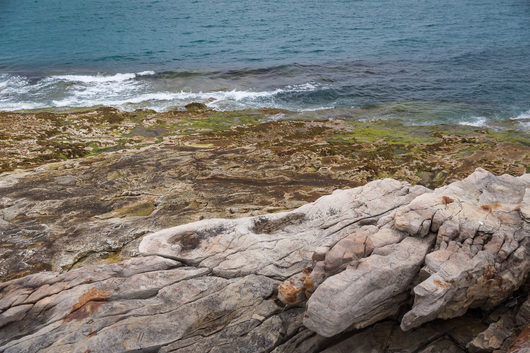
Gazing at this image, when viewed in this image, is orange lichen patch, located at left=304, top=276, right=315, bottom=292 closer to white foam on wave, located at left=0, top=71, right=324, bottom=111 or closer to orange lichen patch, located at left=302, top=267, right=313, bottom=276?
orange lichen patch, located at left=302, top=267, right=313, bottom=276

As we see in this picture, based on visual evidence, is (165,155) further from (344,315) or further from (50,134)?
(344,315)

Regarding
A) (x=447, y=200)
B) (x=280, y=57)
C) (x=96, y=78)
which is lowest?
(x=96, y=78)

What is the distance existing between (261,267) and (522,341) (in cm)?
649

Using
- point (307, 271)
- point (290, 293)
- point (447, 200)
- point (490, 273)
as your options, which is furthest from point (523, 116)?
point (290, 293)

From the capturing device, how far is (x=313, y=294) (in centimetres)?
934

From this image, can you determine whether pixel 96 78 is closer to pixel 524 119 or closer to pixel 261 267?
pixel 261 267

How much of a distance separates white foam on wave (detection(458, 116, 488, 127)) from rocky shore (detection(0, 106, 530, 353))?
761 inches

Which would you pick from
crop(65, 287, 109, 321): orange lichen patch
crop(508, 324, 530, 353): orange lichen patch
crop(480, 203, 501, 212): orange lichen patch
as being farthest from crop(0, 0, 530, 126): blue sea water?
crop(65, 287, 109, 321): orange lichen patch

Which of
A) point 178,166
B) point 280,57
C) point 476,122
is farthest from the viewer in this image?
point 280,57

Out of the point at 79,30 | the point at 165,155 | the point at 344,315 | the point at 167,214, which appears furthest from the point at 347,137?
the point at 79,30

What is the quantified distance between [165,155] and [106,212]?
666cm

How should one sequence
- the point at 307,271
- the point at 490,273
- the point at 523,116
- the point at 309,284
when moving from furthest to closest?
Result: the point at 523,116
the point at 307,271
the point at 309,284
the point at 490,273

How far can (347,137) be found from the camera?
1072 inches

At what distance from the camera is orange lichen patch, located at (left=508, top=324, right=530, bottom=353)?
27.6 feet
